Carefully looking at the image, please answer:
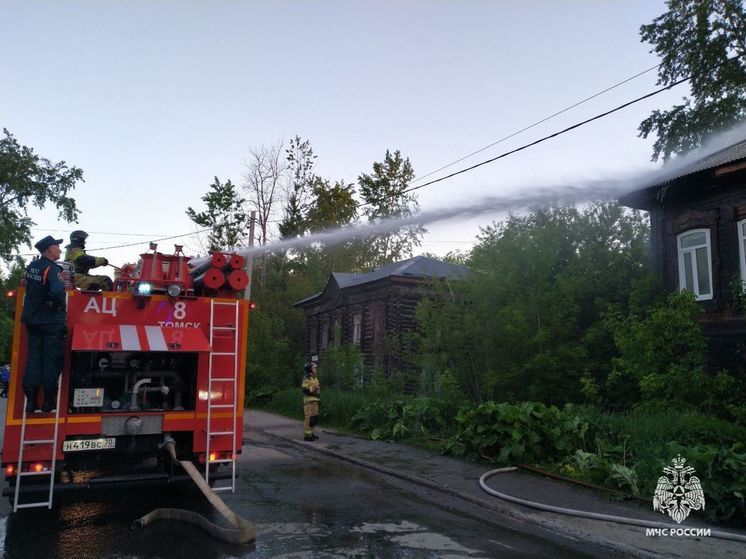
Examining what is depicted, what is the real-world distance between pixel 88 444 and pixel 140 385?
78cm

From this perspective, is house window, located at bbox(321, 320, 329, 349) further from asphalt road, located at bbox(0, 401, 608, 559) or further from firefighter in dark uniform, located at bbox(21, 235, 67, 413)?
firefighter in dark uniform, located at bbox(21, 235, 67, 413)

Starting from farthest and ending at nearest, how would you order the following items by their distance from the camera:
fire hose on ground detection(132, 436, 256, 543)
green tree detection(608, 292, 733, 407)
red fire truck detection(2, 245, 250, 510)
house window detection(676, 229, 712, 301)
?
house window detection(676, 229, 712, 301) < green tree detection(608, 292, 733, 407) < red fire truck detection(2, 245, 250, 510) < fire hose on ground detection(132, 436, 256, 543)

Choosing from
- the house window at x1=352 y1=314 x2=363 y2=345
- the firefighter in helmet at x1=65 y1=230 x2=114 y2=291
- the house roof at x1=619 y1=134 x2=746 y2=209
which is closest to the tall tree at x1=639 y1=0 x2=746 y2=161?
the house roof at x1=619 y1=134 x2=746 y2=209

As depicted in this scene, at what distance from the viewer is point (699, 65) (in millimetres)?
24625

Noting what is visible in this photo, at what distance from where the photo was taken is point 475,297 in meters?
13.3

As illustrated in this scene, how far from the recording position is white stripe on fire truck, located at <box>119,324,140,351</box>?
6.21 m

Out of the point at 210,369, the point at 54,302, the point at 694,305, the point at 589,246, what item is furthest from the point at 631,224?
the point at 54,302

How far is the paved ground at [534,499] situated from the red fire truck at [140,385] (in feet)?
10.5

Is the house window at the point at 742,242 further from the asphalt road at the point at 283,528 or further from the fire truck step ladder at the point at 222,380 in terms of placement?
the fire truck step ladder at the point at 222,380

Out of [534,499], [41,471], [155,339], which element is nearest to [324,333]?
[534,499]

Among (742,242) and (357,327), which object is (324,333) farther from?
(742,242)

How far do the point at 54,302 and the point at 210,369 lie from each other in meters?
1.74

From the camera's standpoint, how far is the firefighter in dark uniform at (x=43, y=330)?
233 inches

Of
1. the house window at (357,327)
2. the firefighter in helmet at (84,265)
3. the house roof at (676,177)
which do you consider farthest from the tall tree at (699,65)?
the firefighter in helmet at (84,265)
